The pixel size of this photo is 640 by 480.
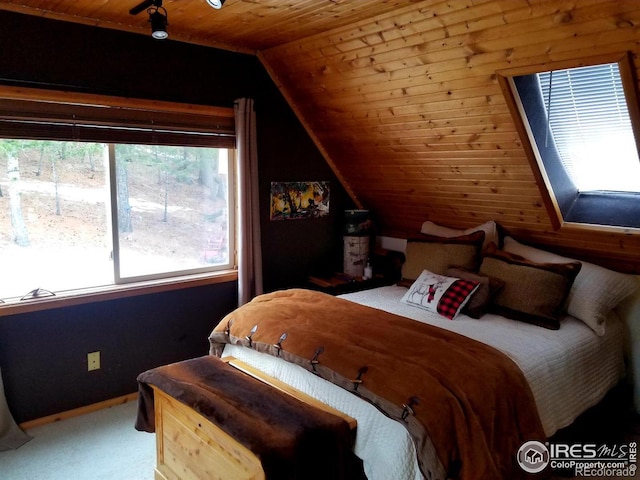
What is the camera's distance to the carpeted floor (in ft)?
8.00

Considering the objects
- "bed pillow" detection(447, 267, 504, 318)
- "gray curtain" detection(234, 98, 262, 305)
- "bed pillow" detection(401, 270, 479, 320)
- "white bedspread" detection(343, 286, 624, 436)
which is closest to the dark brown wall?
"gray curtain" detection(234, 98, 262, 305)

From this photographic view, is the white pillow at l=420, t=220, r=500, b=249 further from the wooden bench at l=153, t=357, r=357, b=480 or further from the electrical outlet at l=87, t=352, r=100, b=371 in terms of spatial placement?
the electrical outlet at l=87, t=352, r=100, b=371

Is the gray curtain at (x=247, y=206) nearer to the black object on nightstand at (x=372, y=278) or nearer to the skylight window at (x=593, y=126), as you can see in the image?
the black object on nightstand at (x=372, y=278)

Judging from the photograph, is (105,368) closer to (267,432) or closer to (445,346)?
(267,432)

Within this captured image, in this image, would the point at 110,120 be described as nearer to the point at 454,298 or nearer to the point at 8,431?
the point at 8,431

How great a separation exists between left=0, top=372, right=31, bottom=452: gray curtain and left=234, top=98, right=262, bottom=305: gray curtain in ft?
4.81

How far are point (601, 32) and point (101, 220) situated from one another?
9.09ft

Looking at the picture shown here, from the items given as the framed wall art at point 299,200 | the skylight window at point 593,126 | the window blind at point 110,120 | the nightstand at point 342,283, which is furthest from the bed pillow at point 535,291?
the window blind at point 110,120

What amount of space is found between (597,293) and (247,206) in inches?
87.1

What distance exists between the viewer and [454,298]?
289 cm

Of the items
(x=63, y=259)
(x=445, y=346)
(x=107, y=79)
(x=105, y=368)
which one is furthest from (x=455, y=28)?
(x=105, y=368)

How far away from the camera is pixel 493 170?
314 centimetres

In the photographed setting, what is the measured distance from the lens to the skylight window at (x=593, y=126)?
2.51 metres

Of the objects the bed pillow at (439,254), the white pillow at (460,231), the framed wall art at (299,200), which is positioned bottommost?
the bed pillow at (439,254)
